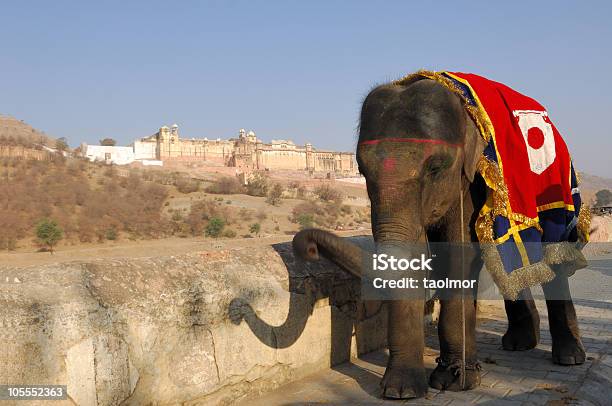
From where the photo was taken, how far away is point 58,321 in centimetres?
285

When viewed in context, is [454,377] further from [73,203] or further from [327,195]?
[327,195]

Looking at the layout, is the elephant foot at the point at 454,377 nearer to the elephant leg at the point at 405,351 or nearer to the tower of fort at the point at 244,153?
the elephant leg at the point at 405,351

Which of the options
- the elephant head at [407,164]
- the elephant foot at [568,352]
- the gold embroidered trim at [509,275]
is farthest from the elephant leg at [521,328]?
the elephant head at [407,164]

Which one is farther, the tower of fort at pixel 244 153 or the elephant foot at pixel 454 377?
the tower of fort at pixel 244 153

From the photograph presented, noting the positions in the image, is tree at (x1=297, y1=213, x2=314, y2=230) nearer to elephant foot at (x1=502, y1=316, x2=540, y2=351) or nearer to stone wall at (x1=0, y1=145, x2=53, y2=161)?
stone wall at (x1=0, y1=145, x2=53, y2=161)

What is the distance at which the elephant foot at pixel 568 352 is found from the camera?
15.8 feet

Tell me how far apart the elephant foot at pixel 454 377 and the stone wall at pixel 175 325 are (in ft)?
3.07

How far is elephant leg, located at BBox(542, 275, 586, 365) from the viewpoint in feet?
15.8

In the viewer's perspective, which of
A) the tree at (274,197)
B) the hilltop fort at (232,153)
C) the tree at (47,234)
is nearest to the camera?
the tree at (47,234)

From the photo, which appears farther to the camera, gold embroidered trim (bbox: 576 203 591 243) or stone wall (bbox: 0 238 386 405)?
gold embroidered trim (bbox: 576 203 591 243)

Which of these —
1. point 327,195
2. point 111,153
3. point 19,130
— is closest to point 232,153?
point 111,153

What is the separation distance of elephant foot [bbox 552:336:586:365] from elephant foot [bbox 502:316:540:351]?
1.45ft

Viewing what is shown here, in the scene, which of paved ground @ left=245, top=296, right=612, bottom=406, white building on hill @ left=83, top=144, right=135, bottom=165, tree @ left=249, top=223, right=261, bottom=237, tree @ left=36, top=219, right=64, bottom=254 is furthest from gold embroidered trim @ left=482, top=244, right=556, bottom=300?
white building on hill @ left=83, top=144, right=135, bottom=165

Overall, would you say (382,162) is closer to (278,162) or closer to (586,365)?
(586,365)
